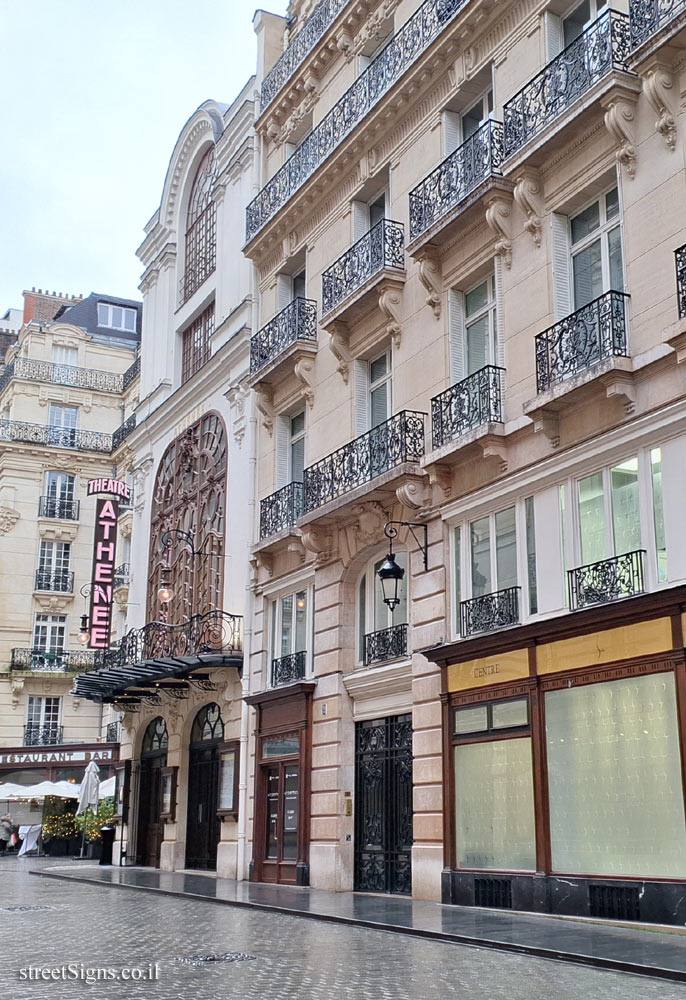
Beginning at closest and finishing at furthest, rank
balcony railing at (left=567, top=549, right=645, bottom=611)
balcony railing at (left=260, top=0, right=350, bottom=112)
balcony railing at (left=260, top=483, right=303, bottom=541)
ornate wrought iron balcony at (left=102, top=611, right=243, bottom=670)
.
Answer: balcony railing at (left=567, top=549, right=645, bottom=611) → balcony railing at (left=260, top=483, right=303, bottom=541) → balcony railing at (left=260, top=0, right=350, bottom=112) → ornate wrought iron balcony at (left=102, top=611, right=243, bottom=670)

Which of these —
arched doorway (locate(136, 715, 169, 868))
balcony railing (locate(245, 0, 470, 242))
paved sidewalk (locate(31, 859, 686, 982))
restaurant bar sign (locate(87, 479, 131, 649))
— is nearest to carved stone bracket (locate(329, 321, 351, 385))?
balcony railing (locate(245, 0, 470, 242))

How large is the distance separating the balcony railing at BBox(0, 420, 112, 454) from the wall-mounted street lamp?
99.1 feet

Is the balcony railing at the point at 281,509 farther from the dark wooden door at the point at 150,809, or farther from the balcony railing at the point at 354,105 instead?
the dark wooden door at the point at 150,809

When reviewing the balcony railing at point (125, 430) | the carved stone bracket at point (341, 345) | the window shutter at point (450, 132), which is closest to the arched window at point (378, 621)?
the carved stone bracket at point (341, 345)

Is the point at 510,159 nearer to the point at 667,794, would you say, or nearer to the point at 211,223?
the point at 667,794

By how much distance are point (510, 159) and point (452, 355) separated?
325 cm

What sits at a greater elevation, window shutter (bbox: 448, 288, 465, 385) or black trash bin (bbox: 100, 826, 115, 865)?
window shutter (bbox: 448, 288, 465, 385)

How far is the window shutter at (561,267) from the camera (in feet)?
51.9

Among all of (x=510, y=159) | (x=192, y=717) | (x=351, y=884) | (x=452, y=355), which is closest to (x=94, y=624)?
(x=192, y=717)

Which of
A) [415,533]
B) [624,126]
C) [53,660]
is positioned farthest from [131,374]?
[624,126]

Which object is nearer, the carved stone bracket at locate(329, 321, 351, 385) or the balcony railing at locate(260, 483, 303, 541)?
the carved stone bracket at locate(329, 321, 351, 385)

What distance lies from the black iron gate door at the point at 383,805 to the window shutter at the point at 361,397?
5.47 metres

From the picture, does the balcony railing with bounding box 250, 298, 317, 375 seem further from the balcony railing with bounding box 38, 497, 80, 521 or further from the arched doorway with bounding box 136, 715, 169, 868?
the balcony railing with bounding box 38, 497, 80, 521

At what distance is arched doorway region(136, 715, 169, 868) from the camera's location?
29005 millimetres
